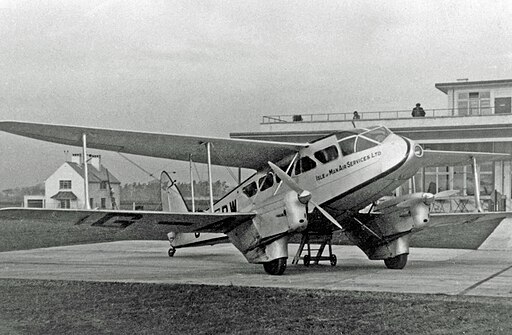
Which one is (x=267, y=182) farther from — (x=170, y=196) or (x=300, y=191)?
(x=170, y=196)

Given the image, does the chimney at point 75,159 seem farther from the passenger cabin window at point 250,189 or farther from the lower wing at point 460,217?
the lower wing at point 460,217

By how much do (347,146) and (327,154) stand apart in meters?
0.56

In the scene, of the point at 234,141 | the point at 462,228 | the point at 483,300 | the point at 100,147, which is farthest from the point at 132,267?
the point at 462,228

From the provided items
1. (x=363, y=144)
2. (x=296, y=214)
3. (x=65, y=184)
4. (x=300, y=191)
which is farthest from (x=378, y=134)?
(x=65, y=184)

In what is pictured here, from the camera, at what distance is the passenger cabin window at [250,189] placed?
1653cm

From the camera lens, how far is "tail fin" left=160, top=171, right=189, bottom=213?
20094 millimetres

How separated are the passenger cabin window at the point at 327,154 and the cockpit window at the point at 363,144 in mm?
566

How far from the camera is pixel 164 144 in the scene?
52.2 feet

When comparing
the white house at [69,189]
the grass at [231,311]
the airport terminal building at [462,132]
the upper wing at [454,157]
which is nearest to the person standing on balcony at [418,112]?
the airport terminal building at [462,132]

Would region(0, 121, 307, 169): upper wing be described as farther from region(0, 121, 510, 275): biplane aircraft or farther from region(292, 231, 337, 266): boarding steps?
region(292, 231, 337, 266): boarding steps

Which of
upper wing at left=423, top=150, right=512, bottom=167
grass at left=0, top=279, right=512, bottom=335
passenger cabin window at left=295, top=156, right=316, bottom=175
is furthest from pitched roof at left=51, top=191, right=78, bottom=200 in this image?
grass at left=0, top=279, right=512, bottom=335

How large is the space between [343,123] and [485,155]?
74.9ft

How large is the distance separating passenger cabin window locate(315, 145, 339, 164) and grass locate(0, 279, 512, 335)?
13.5 ft

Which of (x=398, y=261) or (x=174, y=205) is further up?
(x=174, y=205)
